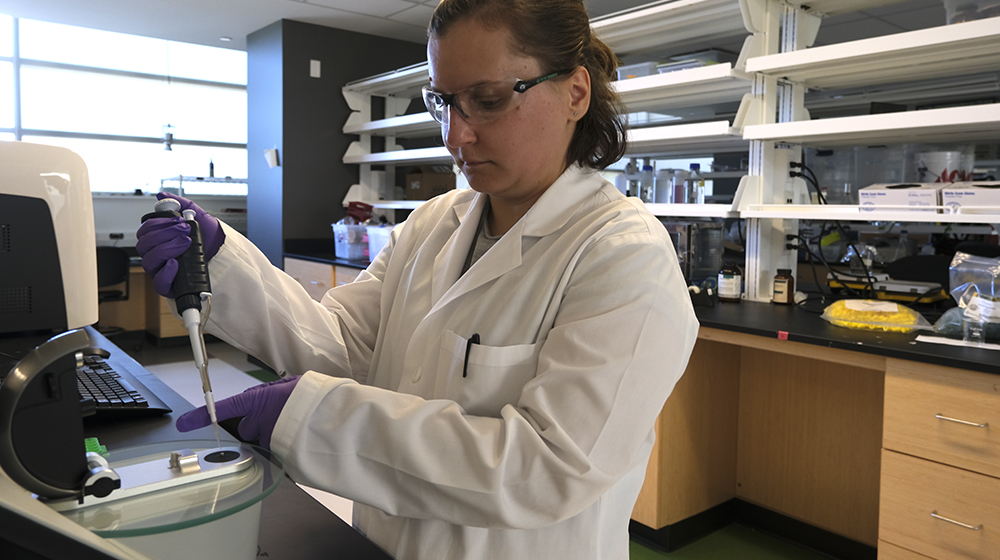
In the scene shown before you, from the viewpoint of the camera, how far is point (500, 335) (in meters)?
0.90

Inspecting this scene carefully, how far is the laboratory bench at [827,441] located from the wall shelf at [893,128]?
1.98ft

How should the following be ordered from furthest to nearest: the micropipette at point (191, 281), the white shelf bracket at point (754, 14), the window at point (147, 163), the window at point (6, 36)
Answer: the window at point (147, 163) → the window at point (6, 36) → the white shelf bracket at point (754, 14) → the micropipette at point (191, 281)

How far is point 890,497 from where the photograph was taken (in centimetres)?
177

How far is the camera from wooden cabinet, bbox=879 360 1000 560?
1596 mm

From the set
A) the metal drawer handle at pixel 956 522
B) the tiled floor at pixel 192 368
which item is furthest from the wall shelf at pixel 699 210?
the tiled floor at pixel 192 368

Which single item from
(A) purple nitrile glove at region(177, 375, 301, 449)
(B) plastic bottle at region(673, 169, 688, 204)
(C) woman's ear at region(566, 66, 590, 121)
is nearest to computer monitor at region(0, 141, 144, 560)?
(A) purple nitrile glove at region(177, 375, 301, 449)

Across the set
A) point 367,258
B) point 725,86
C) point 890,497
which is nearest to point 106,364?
point 890,497

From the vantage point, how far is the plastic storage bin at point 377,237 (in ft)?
12.6

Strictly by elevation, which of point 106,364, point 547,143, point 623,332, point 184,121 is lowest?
point 106,364

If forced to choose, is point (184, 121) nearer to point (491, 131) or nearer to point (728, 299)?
point (728, 299)

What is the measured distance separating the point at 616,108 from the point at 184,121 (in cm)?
576

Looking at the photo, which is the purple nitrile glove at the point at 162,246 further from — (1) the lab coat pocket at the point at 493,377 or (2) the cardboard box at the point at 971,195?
(2) the cardboard box at the point at 971,195

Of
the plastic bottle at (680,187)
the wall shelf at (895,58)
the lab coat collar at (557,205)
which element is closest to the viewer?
the lab coat collar at (557,205)

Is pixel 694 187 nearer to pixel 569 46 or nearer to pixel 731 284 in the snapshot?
pixel 731 284
